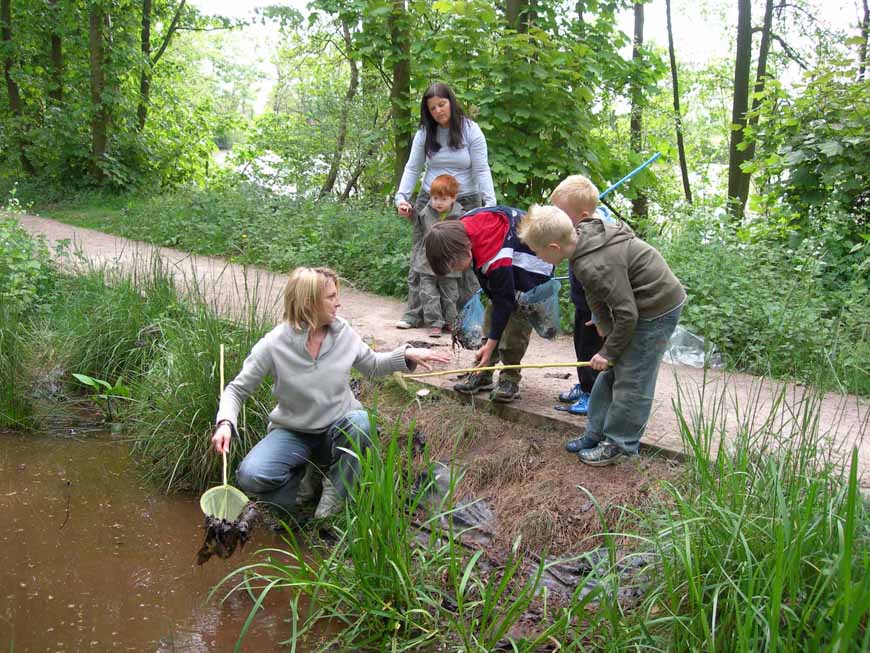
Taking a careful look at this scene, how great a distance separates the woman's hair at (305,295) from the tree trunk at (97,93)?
13.4 meters

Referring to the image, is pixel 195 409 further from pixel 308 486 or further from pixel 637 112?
pixel 637 112

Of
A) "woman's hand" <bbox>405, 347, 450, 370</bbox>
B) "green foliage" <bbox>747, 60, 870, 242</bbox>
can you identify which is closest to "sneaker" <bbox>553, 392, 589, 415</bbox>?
"woman's hand" <bbox>405, 347, 450, 370</bbox>

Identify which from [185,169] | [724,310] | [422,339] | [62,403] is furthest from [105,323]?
[185,169]

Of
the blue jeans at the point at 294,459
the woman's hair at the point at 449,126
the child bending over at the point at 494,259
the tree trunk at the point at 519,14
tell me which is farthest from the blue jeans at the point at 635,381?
the tree trunk at the point at 519,14

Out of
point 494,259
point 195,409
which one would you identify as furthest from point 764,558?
point 195,409

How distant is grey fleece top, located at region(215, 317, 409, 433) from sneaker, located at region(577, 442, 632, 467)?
3.25ft

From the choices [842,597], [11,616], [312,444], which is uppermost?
[842,597]

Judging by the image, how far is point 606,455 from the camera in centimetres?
385

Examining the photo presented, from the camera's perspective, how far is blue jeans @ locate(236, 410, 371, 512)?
12.3 feet

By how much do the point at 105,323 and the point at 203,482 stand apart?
5.69 ft

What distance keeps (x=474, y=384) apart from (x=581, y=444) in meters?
0.90

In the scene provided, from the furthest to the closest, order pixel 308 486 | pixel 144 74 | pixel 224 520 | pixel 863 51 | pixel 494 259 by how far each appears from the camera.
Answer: pixel 144 74
pixel 863 51
pixel 494 259
pixel 308 486
pixel 224 520

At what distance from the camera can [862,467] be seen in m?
3.72

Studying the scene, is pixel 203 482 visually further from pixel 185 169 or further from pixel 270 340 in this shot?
pixel 185 169
